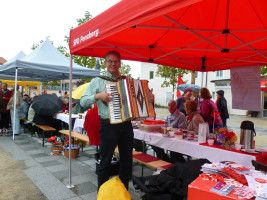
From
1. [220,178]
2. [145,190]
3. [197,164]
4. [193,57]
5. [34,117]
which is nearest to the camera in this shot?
[220,178]

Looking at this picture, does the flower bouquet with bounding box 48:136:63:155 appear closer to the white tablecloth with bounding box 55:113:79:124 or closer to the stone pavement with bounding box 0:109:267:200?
A: the stone pavement with bounding box 0:109:267:200

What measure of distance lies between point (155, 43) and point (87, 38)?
5.76 feet

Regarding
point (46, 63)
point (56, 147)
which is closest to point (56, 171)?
point (56, 147)

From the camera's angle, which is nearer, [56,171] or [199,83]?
[56,171]

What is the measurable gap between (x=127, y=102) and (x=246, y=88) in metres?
3.45

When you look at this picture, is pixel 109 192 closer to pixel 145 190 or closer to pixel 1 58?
pixel 145 190

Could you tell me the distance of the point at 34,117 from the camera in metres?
6.96

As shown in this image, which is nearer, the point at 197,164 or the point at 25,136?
the point at 197,164

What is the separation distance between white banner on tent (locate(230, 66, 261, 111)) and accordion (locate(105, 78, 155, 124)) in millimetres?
3091

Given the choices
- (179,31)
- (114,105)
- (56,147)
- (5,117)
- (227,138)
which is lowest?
(56,147)

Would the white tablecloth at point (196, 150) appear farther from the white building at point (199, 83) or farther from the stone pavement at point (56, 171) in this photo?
the white building at point (199, 83)

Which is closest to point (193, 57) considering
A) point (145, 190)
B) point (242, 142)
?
point (242, 142)

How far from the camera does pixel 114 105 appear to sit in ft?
7.62

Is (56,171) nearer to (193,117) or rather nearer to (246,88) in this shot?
(193,117)
